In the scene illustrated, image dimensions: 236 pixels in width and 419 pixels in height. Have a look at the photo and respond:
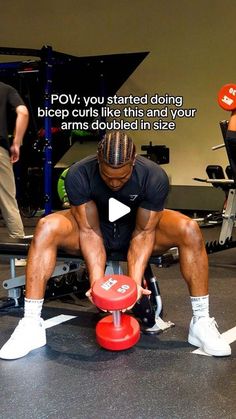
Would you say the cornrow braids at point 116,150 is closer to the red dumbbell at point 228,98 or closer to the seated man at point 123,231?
the seated man at point 123,231

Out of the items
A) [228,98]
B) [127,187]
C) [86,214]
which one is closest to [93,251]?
[86,214]

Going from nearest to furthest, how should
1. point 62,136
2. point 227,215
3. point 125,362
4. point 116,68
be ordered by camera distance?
point 125,362, point 227,215, point 116,68, point 62,136

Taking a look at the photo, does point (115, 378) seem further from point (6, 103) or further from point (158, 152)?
point (158, 152)

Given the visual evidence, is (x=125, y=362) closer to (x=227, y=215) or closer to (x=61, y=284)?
(x=61, y=284)

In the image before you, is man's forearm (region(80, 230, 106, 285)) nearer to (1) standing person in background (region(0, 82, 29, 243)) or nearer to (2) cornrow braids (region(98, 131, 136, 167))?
(2) cornrow braids (region(98, 131, 136, 167))

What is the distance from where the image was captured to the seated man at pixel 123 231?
6.49 feet

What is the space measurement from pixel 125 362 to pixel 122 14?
6.03 meters

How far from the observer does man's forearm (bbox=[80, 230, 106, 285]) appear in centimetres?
205

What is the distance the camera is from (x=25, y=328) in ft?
6.46

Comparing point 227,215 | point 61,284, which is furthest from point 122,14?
point 61,284

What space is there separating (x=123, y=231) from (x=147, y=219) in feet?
0.46

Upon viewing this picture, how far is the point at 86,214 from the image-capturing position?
6.84ft

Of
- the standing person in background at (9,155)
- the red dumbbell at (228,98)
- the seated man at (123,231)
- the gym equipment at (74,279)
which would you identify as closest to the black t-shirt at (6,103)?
the standing person in background at (9,155)

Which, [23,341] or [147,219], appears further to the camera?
[147,219]
